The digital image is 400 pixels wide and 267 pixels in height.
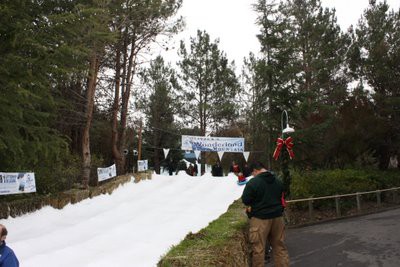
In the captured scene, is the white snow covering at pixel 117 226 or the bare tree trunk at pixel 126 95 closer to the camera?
the white snow covering at pixel 117 226

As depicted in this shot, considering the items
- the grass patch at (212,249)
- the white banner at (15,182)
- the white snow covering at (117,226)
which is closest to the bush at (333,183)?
the white snow covering at (117,226)

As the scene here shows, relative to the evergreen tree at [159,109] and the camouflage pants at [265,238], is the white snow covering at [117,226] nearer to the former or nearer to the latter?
the camouflage pants at [265,238]

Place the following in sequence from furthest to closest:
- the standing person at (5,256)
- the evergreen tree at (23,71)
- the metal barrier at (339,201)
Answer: the metal barrier at (339,201) → the evergreen tree at (23,71) → the standing person at (5,256)

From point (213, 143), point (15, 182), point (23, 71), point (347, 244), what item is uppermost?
point (23, 71)

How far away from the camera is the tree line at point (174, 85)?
30.6 ft

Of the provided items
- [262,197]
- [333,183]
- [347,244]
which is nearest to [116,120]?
[333,183]

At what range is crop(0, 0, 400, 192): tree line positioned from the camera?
9312 mm

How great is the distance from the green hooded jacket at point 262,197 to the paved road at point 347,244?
2.82 m

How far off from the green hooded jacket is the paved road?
2.82 m

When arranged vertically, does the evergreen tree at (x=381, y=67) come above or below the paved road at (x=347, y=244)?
above

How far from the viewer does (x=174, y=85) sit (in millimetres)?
38281

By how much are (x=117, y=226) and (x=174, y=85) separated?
94.9 ft

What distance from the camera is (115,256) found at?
7285 millimetres

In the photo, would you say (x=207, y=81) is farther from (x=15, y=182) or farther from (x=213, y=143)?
(x=15, y=182)
